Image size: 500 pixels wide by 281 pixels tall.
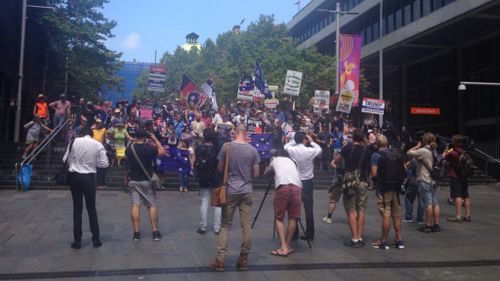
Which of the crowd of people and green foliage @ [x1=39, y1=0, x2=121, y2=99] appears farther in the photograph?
green foliage @ [x1=39, y1=0, x2=121, y2=99]

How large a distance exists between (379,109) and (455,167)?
10.7 metres

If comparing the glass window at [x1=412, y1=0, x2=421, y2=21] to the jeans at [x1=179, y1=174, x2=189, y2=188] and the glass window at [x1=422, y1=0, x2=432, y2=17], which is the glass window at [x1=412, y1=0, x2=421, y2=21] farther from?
the jeans at [x1=179, y1=174, x2=189, y2=188]

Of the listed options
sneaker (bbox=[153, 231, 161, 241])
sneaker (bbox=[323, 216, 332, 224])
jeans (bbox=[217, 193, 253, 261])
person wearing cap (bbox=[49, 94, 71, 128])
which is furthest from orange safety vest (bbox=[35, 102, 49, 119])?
jeans (bbox=[217, 193, 253, 261])

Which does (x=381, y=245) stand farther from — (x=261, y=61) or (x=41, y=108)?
(x=261, y=61)

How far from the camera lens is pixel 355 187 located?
8.20 metres

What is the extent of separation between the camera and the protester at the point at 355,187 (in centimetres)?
819

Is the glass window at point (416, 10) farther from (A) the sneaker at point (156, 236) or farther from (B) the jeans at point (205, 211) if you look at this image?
(A) the sneaker at point (156, 236)

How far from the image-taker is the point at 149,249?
25.1 ft

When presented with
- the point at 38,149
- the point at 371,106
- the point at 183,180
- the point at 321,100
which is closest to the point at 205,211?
the point at 183,180

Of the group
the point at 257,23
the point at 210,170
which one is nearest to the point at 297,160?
the point at 210,170

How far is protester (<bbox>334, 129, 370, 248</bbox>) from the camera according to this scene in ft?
26.9

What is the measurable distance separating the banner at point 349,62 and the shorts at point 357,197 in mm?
16642

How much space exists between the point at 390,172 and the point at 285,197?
2.07m

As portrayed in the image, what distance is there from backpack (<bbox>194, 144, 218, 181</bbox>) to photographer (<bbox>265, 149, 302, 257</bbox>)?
1.45 meters
